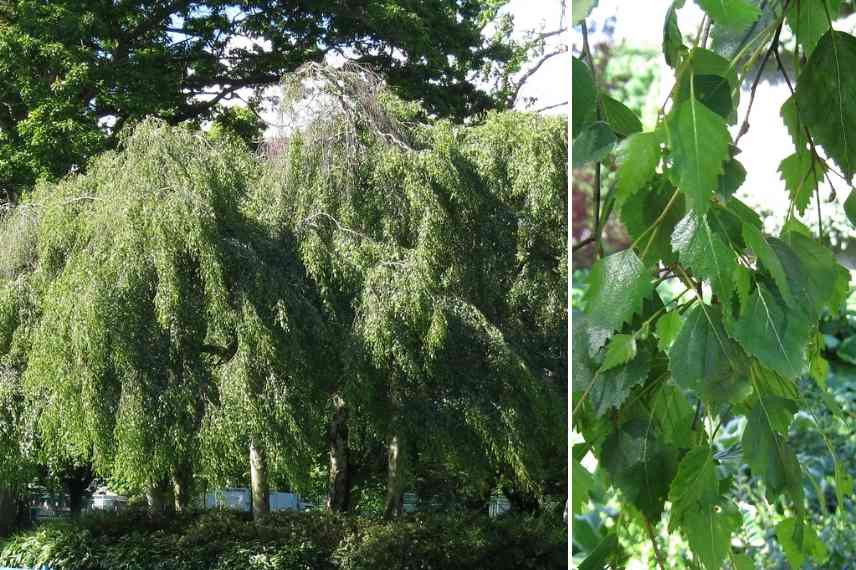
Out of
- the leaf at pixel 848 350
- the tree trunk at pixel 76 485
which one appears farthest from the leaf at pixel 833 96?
the tree trunk at pixel 76 485

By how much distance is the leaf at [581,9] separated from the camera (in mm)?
535

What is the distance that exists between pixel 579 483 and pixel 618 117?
0.68 feet

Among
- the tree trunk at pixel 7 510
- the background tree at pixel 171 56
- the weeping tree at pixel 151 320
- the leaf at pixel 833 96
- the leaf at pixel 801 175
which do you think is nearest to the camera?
the leaf at pixel 833 96

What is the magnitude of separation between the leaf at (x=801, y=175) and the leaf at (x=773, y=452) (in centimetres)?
20

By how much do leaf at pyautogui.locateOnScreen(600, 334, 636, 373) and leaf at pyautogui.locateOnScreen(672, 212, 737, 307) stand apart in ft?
0.22

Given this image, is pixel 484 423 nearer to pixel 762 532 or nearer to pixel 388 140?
pixel 388 140

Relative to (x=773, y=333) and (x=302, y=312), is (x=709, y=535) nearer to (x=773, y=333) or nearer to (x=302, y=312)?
(x=773, y=333)

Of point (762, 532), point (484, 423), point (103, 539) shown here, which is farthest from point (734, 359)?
point (103, 539)

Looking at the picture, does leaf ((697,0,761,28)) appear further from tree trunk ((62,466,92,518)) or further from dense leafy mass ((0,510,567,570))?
tree trunk ((62,466,92,518))

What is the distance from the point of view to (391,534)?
174 inches

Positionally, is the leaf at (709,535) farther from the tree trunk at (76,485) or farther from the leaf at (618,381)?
the tree trunk at (76,485)

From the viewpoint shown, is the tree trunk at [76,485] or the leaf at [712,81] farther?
the tree trunk at [76,485]

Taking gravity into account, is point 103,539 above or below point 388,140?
below

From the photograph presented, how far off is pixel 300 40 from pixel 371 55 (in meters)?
0.35
